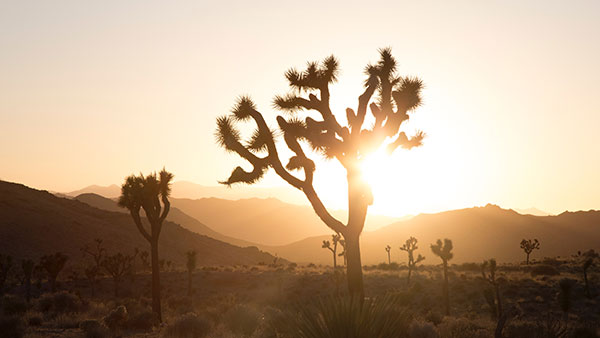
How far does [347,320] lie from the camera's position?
22.8 feet

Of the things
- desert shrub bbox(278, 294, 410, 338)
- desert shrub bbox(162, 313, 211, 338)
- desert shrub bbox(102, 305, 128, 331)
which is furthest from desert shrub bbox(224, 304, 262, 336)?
desert shrub bbox(278, 294, 410, 338)

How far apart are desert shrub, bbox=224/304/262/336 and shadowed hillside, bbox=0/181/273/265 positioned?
172 ft

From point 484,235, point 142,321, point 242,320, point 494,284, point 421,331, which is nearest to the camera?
point 421,331

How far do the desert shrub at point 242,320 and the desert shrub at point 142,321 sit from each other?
4.71m

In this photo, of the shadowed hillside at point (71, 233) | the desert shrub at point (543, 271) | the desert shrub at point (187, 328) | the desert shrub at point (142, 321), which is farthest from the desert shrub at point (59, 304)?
the shadowed hillside at point (71, 233)

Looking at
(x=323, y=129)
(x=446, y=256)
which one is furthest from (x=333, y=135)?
(x=446, y=256)

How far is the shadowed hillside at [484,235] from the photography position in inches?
3824

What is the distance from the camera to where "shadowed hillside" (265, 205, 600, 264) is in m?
97.1

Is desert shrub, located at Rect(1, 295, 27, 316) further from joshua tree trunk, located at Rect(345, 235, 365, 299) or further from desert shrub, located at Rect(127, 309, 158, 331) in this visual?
joshua tree trunk, located at Rect(345, 235, 365, 299)

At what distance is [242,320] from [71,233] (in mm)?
60582

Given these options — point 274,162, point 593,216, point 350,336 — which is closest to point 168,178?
point 274,162

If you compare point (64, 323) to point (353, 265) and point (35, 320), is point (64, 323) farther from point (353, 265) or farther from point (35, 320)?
point (353, 265)

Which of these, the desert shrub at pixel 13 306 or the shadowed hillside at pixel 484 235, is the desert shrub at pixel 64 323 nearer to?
the desert shrub at pixel 13 306

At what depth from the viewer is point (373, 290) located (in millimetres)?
42188
